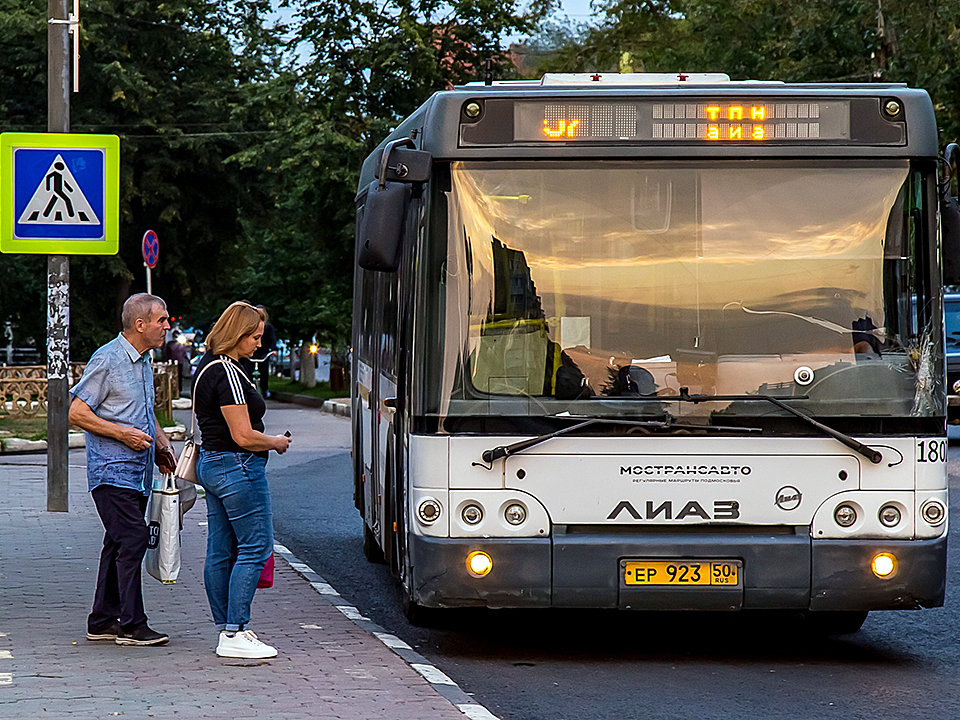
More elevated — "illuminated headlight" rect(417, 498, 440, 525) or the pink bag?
"illuminated headlight" rect(417, 498, 440, 525)

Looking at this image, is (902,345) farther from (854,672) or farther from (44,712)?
(44,712)

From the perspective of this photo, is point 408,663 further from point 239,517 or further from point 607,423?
point 607,423

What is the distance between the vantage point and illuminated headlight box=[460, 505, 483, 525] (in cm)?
766

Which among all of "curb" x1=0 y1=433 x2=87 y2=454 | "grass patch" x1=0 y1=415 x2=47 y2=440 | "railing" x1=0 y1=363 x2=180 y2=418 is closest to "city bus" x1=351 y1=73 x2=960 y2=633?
"curb" x1=0 y1=433 x2=87 y2=454

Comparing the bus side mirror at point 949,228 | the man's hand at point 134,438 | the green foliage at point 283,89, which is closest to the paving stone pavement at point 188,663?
the man's hand at point 134,438

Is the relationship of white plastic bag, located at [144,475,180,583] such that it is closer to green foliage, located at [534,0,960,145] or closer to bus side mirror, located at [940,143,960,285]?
bus side mirror, located at [940,143,960,285]

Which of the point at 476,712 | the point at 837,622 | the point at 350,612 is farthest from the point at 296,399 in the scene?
the point at 476,712

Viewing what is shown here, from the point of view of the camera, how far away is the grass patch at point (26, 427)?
22.9 metres

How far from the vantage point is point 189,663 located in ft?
24.2

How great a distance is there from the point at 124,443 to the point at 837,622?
405cm

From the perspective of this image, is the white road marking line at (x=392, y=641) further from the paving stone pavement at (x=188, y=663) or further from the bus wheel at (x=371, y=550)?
the bus wheel at (x=371, y=550)

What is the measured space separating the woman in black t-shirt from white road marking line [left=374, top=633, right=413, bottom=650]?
67 centimetres

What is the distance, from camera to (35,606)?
8977 mm

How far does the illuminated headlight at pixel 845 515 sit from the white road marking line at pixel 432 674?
1.99 metres
